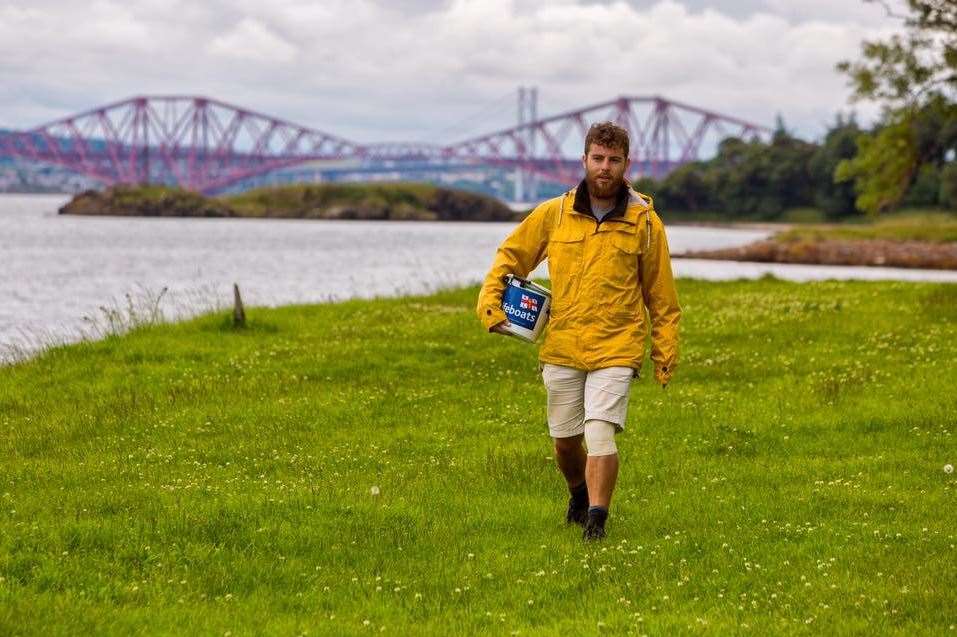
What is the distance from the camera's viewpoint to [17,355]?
18.9 metres

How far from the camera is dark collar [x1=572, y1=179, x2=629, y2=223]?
7.53 m

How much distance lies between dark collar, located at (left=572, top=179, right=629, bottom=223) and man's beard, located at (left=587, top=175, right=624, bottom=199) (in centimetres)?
5

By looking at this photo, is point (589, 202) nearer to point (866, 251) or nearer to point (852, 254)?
point (852, 254)

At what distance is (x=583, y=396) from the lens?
25.6 feet

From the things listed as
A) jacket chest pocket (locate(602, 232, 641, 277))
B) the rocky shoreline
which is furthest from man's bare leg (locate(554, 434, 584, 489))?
the rocky shoreline

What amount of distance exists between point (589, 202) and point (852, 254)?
5194 cm

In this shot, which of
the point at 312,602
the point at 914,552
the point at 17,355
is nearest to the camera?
the point at 312,602

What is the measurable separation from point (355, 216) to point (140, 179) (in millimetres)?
34166

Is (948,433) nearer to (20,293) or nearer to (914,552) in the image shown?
(914,552)

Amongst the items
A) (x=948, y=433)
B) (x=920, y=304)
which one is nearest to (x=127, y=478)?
(x=948, y=433)

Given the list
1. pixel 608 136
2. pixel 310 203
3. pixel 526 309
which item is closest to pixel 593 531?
pixel 526 309

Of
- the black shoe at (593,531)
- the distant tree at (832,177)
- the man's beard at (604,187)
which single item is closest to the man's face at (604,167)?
the man's beard at (604,187)

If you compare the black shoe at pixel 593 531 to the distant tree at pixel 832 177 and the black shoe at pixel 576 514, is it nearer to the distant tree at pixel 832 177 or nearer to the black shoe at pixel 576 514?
the black shoe at pixel 576 514

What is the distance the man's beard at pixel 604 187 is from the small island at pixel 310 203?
166 m
